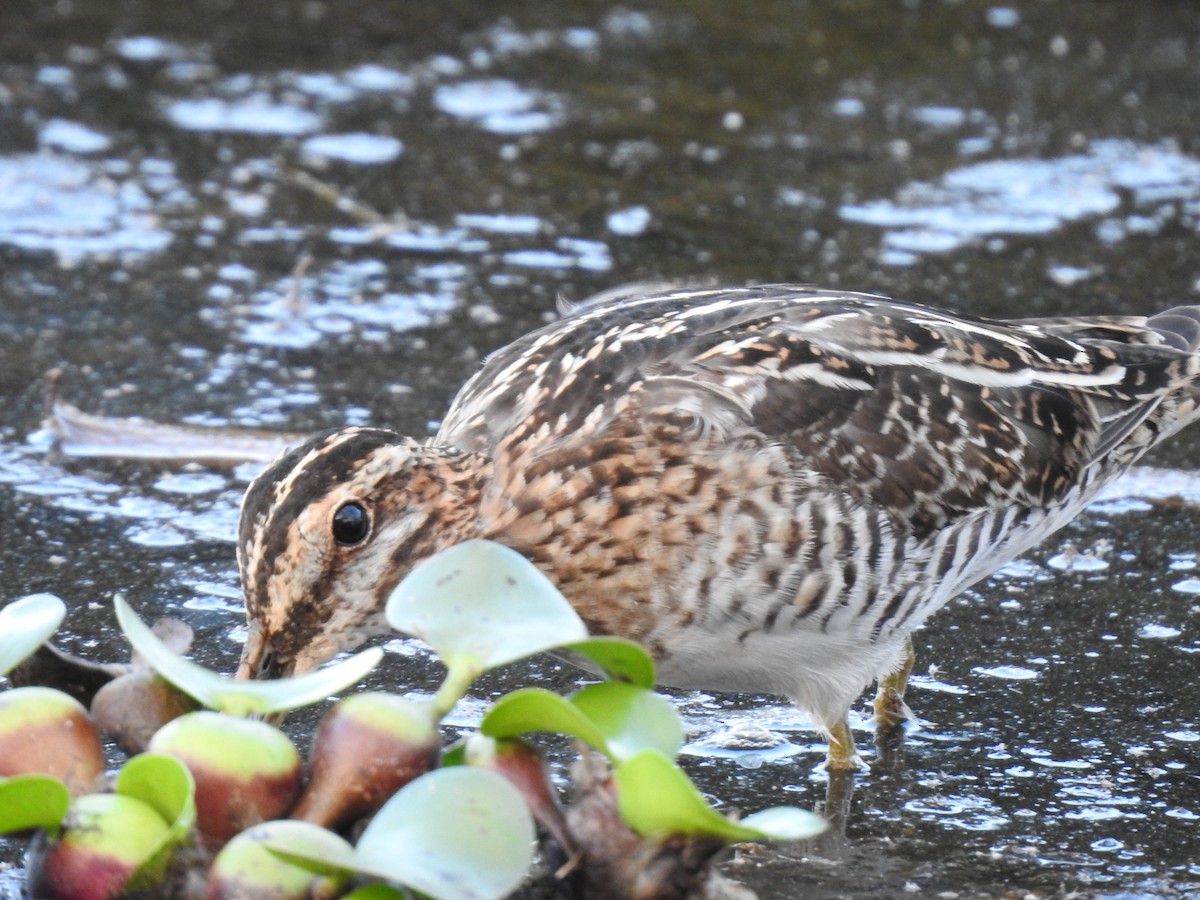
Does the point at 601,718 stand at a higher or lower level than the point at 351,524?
lower

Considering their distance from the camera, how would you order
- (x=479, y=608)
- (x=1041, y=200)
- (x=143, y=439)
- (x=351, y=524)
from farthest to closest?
(x=1041, y=200), (x=143, y=439), (x=351, y=524), (x=479, y=608)

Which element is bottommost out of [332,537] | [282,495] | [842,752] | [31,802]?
[842,752]

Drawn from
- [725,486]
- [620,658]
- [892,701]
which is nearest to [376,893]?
[620,658]

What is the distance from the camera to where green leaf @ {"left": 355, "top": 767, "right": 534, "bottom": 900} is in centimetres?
307

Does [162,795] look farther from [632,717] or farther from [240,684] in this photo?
[632,717]

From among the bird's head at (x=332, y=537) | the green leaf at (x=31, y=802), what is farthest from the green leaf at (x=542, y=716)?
the green leaf at (x=31, y=802)

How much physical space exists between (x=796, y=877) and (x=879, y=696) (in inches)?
39.9

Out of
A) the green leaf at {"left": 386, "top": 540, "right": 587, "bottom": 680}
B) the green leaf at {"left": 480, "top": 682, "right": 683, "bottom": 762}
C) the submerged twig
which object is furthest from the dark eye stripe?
the submerged twig

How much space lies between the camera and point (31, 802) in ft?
10.6

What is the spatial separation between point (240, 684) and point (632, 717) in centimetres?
77

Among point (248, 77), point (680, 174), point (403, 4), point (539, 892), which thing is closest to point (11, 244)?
point (248, 77)

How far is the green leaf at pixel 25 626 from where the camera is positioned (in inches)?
137

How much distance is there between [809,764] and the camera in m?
4.64

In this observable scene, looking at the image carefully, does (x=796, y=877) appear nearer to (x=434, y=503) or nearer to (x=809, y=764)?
(x=809, y=764)
